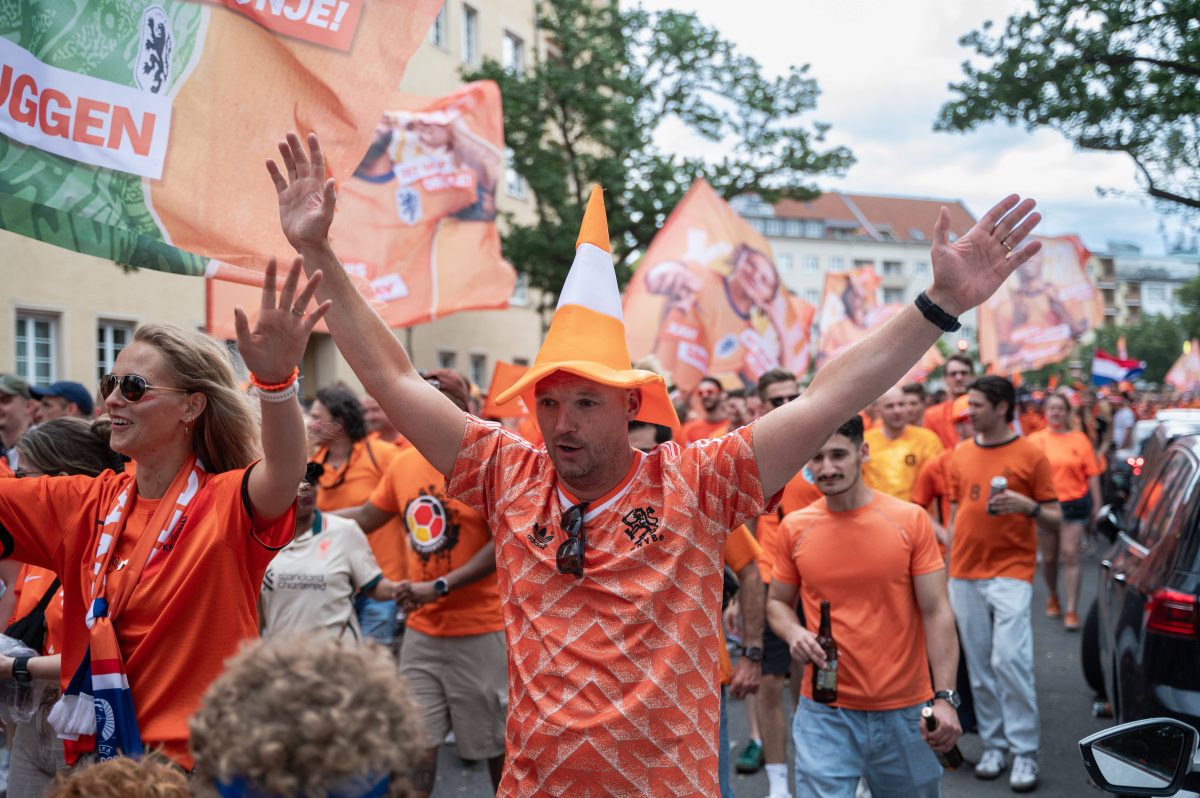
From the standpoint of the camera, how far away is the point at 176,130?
3.93 m

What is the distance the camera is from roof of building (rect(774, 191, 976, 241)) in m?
117

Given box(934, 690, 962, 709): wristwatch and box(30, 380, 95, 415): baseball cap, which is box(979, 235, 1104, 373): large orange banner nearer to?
box(30, 380, 95, 415): baseball cap

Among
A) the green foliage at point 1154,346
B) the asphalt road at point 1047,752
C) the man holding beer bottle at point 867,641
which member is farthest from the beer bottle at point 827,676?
the green foliage at point 1154,346

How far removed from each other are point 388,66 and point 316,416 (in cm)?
341

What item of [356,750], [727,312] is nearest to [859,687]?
[356,750]

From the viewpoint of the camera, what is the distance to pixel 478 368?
105ft

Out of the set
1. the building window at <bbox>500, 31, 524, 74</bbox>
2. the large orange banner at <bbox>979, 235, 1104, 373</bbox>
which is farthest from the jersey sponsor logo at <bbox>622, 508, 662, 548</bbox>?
the building window at <bbox>500, 31, 524, 74</bbox>

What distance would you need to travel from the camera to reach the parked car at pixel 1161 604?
384 cm

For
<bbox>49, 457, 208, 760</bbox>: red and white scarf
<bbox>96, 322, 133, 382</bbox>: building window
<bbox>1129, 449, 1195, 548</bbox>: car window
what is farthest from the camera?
<bbox>96, 322, 133, 382</bbox>: building window

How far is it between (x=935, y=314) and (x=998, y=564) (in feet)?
14.7

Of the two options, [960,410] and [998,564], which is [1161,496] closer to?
[998,564]

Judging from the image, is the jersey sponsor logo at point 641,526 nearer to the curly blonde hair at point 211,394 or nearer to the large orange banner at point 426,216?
the curly blonde hair at point 211,394

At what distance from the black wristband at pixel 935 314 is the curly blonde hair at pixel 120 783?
1.93 meters

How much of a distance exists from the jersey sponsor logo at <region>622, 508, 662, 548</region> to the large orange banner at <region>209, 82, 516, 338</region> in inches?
155
